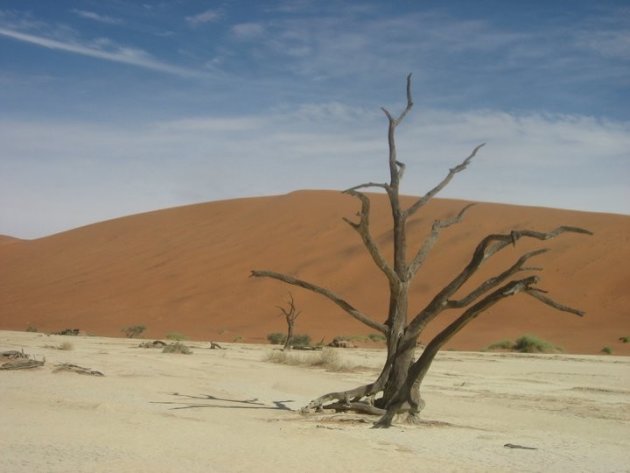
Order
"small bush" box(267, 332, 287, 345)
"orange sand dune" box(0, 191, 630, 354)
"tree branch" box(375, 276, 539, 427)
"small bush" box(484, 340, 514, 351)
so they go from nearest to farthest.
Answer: "tree branch" box(375, 276, 539, 427) → "small bush" box(484, 340, 514, 351) → "small bush" box(267, 332, 287, 345) → "orange sand dune" box(0, 191, 630, 354)

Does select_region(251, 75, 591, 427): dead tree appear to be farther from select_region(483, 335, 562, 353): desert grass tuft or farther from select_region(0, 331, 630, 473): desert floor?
select_region(483, 335, 562, 353): desert grass tuft

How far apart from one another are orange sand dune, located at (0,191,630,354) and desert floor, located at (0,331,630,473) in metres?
17.7

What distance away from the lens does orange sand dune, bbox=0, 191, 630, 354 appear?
3619cm

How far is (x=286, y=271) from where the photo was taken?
1864 inches

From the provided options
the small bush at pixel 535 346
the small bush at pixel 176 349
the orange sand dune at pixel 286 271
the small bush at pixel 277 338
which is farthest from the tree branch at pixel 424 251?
the small bush at pixel 277 338

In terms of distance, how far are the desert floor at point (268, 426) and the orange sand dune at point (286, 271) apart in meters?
17.7

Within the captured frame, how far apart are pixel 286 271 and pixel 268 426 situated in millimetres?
39273

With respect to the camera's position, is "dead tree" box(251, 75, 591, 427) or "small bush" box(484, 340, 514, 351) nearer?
"dead tree" box(251, 75, 591, 427)

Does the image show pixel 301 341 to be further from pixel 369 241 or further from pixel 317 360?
pixel 369 241

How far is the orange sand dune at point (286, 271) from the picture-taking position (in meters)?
36.2

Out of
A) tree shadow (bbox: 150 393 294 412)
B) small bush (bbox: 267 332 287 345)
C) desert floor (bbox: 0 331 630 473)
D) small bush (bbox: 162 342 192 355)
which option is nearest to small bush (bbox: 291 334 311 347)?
small bush (bbox: 267 332 287 345)

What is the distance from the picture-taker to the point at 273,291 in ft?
149

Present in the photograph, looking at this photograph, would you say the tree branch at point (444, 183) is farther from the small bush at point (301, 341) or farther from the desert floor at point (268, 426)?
the small bush at point (301, 341)

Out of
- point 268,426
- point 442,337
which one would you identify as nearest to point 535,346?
point 442,337
